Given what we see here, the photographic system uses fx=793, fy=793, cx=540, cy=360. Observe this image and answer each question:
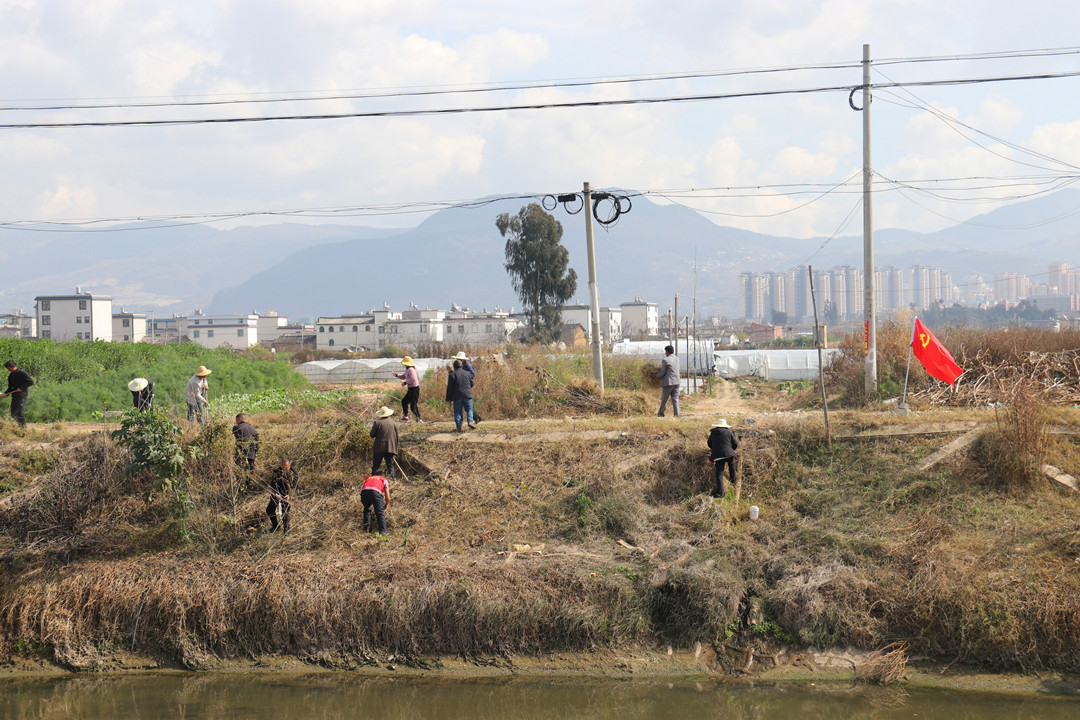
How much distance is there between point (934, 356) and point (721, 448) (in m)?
5.57

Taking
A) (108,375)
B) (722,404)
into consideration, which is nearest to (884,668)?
(722,404)

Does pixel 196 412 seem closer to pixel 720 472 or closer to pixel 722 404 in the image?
pixel 720 472

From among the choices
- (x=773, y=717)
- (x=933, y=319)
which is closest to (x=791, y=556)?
(x=773, y=717)

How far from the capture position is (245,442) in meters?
14.6

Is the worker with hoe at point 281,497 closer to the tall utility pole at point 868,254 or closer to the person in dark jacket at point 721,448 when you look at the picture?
the person in dark jacket at point 721,448

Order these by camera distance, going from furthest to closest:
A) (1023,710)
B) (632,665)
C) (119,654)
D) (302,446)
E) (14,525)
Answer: (302,446) → (14,525) → (119,654) → (632,665) → (1023,710)

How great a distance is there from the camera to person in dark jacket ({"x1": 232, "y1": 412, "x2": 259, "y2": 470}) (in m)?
14.6

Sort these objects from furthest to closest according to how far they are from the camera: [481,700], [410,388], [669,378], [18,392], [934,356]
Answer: [669,378] < [18,392] < [410,388] < [934,356] < [481,700]

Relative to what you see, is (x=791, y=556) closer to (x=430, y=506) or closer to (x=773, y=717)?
(x=773, y=717)

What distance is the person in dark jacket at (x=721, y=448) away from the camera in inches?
542

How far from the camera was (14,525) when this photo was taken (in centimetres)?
1449

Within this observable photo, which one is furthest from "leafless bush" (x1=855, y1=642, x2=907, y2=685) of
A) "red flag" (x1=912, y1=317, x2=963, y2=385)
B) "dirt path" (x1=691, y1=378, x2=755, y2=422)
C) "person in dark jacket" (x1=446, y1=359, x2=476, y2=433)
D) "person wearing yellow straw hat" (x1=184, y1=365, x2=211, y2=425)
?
"person wearing yellow straw hat" (x1=184, y1=365, x2=211, y2=425)

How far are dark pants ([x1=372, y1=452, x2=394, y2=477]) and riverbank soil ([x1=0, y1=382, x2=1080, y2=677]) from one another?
1.51 feet

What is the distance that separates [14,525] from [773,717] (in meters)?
13.4
